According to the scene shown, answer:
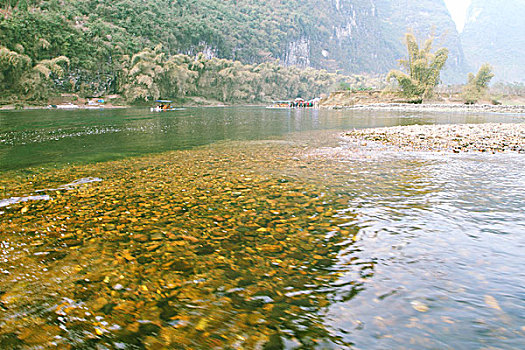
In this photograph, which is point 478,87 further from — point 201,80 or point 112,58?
point 112,58

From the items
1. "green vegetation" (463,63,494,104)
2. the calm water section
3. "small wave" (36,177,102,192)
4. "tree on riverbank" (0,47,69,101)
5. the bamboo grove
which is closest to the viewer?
the calm water section

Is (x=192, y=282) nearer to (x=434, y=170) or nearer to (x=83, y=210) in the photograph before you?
(x=83, y=210)

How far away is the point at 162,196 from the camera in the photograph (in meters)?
9.46

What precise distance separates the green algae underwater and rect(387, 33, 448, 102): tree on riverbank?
95.4 metres

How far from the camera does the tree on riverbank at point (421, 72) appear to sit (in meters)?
92.1

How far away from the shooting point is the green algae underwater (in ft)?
13.2

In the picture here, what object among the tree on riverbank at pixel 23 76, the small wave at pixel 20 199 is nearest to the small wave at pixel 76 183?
the small wave at pixel 20 199

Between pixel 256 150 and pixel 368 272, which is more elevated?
pixel 256 150

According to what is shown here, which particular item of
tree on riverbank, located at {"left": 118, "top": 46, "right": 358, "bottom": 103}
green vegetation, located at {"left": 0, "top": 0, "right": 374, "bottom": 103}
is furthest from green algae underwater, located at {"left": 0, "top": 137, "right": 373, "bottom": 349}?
tree on riverbank, located at {"left": 118, "top": 46, "right": 358, "bottom": 103}

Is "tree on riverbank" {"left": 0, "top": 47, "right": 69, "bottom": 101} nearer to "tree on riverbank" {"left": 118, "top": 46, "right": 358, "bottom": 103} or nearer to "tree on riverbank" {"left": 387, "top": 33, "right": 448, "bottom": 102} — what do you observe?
"tree on riverbank" {"left": 118, "top": 46, "right": 358, "bottom": 103}

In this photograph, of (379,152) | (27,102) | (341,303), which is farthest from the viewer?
(27,102)

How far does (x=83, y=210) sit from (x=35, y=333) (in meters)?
4.73

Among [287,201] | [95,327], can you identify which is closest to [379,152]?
[287,201]

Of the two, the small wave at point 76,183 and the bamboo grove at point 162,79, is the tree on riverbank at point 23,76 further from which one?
the small wave at point 76,183
